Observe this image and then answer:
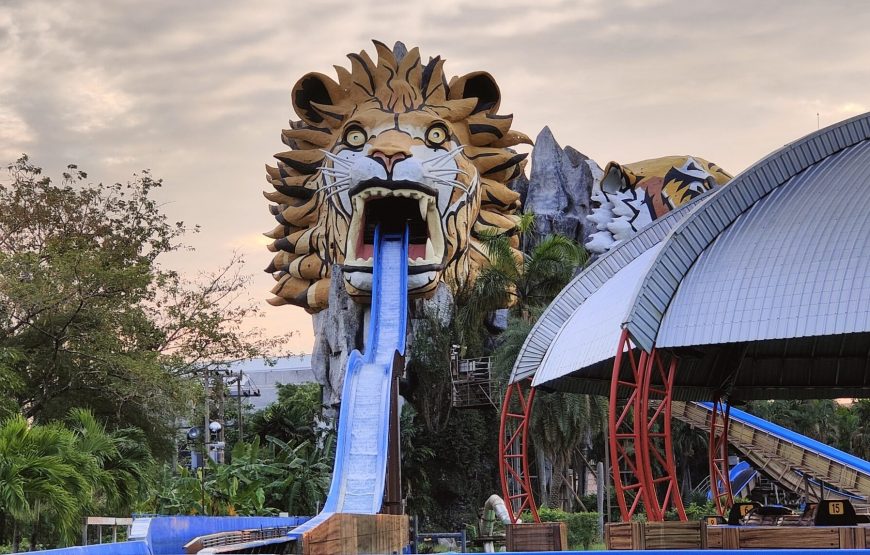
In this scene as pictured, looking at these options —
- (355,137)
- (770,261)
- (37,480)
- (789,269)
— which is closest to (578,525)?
(770,261)

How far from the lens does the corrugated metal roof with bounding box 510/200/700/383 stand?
29.1 meters

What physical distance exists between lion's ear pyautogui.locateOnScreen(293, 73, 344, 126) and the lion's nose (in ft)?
15.3

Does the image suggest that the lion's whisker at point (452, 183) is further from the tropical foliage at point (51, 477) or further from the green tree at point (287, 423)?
the tropical foliage at point (51, 477)

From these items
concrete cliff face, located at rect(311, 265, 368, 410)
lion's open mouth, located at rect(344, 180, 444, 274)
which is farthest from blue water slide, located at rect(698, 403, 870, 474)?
concrete cliff face, located at rect(311, 265, 368, 410)

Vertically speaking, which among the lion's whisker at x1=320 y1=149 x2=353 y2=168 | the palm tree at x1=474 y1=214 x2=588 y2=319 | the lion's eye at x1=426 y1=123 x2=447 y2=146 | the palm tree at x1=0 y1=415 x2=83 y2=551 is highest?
the lion's eye at x1=426 y1=123 x2=447 y2=146

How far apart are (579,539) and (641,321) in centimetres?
1810

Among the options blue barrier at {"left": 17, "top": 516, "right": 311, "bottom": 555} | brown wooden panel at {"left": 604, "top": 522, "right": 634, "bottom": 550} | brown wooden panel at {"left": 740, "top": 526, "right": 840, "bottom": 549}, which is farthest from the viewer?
brown wooden panel at {"left": 604, "top": 522, "right": 634, "bottom": 550}

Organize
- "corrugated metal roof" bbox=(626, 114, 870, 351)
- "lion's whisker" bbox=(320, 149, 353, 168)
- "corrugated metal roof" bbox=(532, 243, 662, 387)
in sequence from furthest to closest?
"lion's whisker" bbox=(320, 149, 353, 168)
"corrugated metal roof" bbox=(532, 243, 662, 387)
"corrugated metal roof" bbox=(626, 114, 870, 351)

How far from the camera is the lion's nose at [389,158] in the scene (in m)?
48.7

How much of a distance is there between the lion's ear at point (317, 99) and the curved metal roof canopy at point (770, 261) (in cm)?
2889

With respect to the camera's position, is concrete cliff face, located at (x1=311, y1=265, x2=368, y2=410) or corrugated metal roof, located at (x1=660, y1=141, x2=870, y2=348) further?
concrete cliff face, located at (x1=311, y1=265, x2=368, y2=410)

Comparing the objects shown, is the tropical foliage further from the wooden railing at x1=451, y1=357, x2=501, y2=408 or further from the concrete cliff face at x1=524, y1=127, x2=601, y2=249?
the concrete cliff face at x1=524, y1=127, x2=601, y2=249

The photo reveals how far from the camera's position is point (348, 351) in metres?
50.9

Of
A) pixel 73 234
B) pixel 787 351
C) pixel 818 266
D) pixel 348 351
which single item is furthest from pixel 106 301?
pixel 818 266
